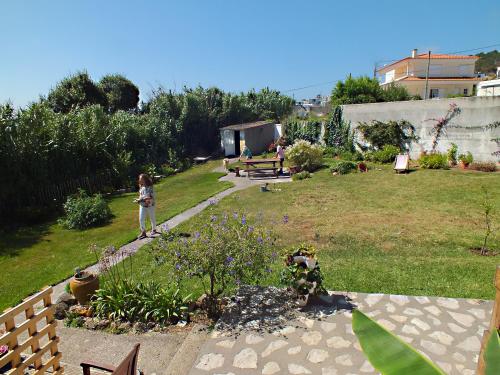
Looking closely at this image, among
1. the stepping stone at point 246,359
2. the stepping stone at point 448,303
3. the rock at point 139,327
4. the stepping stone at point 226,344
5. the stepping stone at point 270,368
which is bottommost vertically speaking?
the rock at point 139,327

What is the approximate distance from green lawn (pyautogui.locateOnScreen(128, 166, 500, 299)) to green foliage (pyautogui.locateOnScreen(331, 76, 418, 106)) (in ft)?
51.9

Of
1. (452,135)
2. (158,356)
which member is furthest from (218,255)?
(452,135)

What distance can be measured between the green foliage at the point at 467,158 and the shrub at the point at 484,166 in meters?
0.19

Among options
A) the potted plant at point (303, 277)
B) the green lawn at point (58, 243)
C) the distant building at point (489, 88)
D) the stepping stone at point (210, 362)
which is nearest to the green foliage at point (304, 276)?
the potted plant at point (303, 277)

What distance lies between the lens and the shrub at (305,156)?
1956cm

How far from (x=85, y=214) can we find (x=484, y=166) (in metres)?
17.3

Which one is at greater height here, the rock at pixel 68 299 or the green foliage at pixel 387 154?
the green foliage at pixel 387 154

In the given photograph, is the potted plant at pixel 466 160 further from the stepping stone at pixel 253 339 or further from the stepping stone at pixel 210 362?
the stepping stone at pixel 210 362

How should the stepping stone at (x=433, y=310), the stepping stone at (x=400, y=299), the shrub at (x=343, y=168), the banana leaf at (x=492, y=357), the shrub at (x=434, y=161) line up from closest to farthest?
the banana leaf at (x=492, y=357) < the stepping stone at (x=433, y=310) < the stepping stone at (x=400, y=299) < the shrub at (x=434, y=161) < the shrub at (x=343, y=168)

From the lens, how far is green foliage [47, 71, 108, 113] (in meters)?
30.0

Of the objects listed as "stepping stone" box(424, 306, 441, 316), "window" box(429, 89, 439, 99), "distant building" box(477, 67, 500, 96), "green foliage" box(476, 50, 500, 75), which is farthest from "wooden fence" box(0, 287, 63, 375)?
"green foliage" box(476, 50, 500, 75)

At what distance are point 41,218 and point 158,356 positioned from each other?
37.9ft

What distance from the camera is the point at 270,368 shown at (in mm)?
4125

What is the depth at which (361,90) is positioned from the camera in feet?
107
